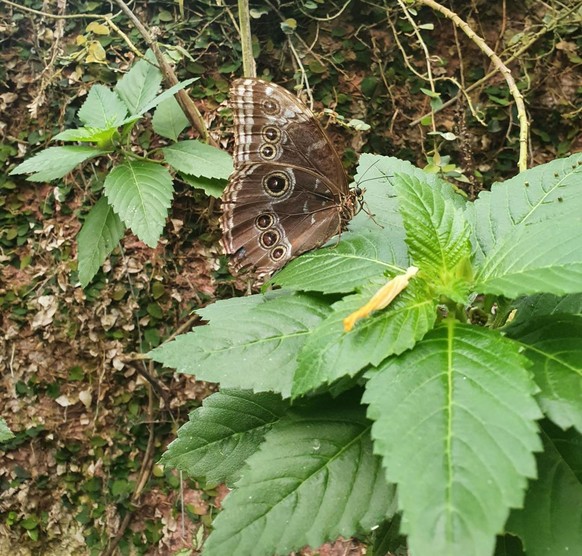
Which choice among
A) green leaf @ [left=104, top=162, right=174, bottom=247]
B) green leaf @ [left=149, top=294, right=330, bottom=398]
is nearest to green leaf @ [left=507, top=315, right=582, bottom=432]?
green leaf @ [left=149, top=294, right=330, bottom=398]

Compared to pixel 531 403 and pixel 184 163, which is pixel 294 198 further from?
pixel 531 403

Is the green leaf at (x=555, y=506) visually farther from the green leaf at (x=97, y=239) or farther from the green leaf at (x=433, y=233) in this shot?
the green leaf at (x=97, y=239)

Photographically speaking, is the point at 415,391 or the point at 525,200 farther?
the point at 525,200

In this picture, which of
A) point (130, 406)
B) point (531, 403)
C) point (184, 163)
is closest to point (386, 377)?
point (531, 403)

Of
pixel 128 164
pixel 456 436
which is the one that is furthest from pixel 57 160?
pixel 456 436

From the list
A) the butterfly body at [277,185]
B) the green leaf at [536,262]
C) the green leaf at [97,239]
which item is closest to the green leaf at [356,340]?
the green leaf at [536,262]

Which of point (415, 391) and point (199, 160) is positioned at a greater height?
point (199, 160)

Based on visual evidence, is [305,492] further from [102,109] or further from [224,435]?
[102,109]
